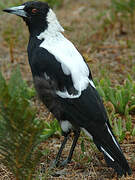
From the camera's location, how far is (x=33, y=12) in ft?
10.9

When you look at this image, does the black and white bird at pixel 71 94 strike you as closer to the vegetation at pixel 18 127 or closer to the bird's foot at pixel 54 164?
the bird's foot at pixel 54 164

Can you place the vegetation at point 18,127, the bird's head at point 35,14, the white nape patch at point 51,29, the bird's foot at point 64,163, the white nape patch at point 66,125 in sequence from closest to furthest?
the vegetation at point 18,127 < the white nape patch at point 66,125 < the bird's foot at point 64,163 < the white nape patch at point 51,29 < the bird's head at point 35,14

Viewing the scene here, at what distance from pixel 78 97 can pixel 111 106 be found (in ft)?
3.02

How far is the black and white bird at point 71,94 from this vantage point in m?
2.74

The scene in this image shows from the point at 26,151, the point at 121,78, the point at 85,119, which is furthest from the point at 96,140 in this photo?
the point at 121,78

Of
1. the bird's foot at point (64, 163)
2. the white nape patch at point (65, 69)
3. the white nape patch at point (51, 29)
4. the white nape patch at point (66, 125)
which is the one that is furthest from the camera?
the white nape patch at point (51, 29)

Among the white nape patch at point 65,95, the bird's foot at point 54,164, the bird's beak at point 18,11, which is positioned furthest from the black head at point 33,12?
the bird's foot at point 54,164

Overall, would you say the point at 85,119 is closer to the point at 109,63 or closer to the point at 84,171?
Answer: the point at 84,171

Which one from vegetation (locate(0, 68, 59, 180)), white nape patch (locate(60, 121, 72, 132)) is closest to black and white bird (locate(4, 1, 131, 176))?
white nape patch (locate(60, 121, 72, 132))

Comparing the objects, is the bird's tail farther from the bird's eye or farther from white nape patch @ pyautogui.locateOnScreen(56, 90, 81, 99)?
the bird's eye

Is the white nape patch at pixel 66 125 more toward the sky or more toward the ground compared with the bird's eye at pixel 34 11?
more toward the ground

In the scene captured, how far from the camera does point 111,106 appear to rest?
3.64 metres

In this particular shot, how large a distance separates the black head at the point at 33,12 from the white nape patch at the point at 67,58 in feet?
0.42

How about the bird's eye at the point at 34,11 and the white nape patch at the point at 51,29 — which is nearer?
the white nape patch at the point at 51,29
